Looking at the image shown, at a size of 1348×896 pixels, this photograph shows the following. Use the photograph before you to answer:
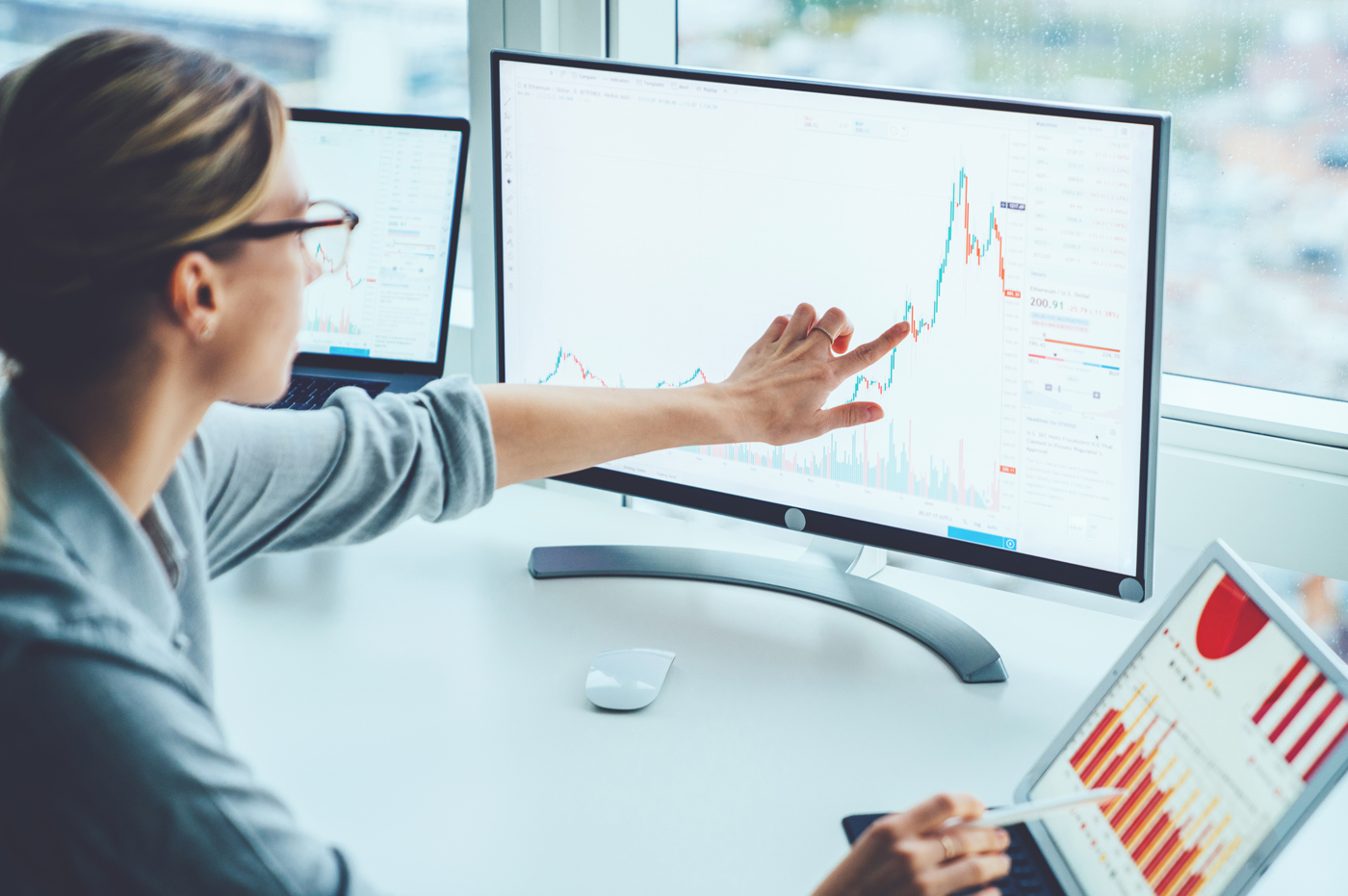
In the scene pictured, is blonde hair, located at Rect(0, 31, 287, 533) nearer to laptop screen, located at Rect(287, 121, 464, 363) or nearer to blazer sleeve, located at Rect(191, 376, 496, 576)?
blazer sleeve, located at Rect(191, 376, 496, 576)

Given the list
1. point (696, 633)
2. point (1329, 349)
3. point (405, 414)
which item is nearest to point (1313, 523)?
point (1329, 349)

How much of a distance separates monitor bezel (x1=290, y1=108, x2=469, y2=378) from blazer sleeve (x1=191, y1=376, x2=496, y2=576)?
1.08 ft

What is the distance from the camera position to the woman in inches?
23.4

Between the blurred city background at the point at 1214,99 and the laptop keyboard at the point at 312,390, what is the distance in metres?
0.40

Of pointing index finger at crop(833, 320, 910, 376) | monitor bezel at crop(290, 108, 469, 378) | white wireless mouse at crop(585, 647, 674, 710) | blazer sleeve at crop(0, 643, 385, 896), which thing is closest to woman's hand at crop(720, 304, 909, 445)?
pointing index finger at crop(833, 320, 910, 376)

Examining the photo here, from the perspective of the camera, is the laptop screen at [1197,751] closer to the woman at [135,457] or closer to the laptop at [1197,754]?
the laptop at [1197,754]

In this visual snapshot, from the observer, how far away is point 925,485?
1057mm

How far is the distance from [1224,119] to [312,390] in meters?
1.05

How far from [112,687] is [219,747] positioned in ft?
0.22

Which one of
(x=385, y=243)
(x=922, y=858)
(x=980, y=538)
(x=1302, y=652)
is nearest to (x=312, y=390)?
(x=385, y=243)

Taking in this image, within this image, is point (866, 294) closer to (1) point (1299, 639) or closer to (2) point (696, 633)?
(2) point (696, 633)

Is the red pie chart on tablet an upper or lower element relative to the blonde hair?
lower

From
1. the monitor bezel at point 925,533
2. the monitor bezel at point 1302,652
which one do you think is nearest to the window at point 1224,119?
the monitor bezel at point 925,533

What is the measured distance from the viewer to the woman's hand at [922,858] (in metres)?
0.68
